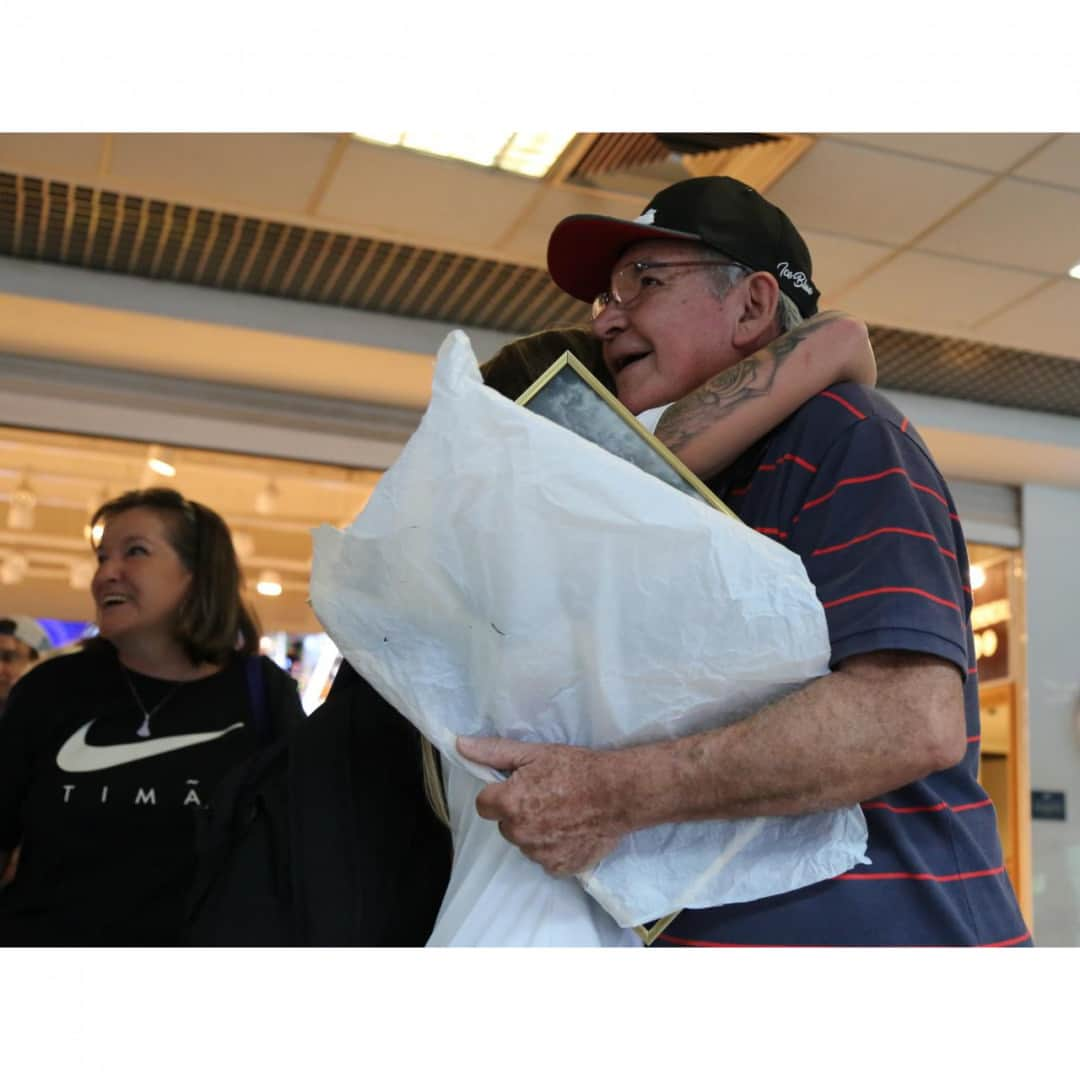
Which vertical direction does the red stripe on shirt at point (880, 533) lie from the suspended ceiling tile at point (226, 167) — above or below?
below

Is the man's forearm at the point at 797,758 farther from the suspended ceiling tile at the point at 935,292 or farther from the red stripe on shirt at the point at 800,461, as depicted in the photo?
the suspended ceiling tile at the point at 935,292

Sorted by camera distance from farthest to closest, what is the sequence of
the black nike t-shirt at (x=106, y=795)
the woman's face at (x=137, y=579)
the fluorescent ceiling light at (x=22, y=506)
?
1. the fluorescent ceiling light at (x=22, y=506)
2. the woman's face at (x=137, y=579)
3. the black nike t-shirt at (x=106, y=795)

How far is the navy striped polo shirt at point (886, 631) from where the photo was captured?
2.89 feet

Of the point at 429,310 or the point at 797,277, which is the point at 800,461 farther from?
the point at 429,310

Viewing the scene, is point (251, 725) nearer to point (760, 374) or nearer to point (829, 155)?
point (760, 374)

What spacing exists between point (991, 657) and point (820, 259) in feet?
10.3

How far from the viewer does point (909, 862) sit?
0.91 m

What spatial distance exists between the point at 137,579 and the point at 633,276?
1.48 metres

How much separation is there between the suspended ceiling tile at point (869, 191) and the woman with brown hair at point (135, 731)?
2.40 m

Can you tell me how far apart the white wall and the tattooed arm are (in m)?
5.80

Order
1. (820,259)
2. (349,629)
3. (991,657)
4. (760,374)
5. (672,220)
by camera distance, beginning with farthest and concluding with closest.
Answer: (991,657), (820,259), (672,220), (760,374), (349,629)

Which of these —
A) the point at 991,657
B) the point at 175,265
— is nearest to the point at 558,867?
the point at 175,265

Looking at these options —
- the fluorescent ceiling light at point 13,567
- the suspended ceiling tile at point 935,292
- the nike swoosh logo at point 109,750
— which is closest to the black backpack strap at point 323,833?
the nike swoosh logo at point 109,750

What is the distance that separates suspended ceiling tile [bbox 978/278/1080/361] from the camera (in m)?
4.93
